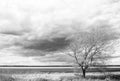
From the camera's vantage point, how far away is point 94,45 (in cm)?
3053

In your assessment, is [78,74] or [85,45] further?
[78,74]

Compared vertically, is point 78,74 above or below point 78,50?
below

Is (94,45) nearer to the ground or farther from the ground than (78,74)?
farther from the ground

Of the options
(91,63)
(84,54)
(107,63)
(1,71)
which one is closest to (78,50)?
(84,54)

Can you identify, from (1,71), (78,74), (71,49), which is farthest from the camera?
(78,74)

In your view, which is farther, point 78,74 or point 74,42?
point 78,74

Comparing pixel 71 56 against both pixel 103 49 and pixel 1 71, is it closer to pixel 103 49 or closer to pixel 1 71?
pixel 103 49

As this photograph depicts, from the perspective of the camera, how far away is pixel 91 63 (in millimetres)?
30484

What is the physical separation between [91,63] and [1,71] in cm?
1695

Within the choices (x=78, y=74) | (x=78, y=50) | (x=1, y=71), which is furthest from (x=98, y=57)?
(x=1, y=71)

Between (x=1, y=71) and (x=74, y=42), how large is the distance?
48.8 feet

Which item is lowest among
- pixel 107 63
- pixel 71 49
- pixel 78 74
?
pixel 78 74

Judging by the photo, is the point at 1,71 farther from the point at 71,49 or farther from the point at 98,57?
the point at 98,57

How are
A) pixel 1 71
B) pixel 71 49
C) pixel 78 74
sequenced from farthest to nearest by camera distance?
pixel 78 74, pixel 71 49, pixel 1 71
